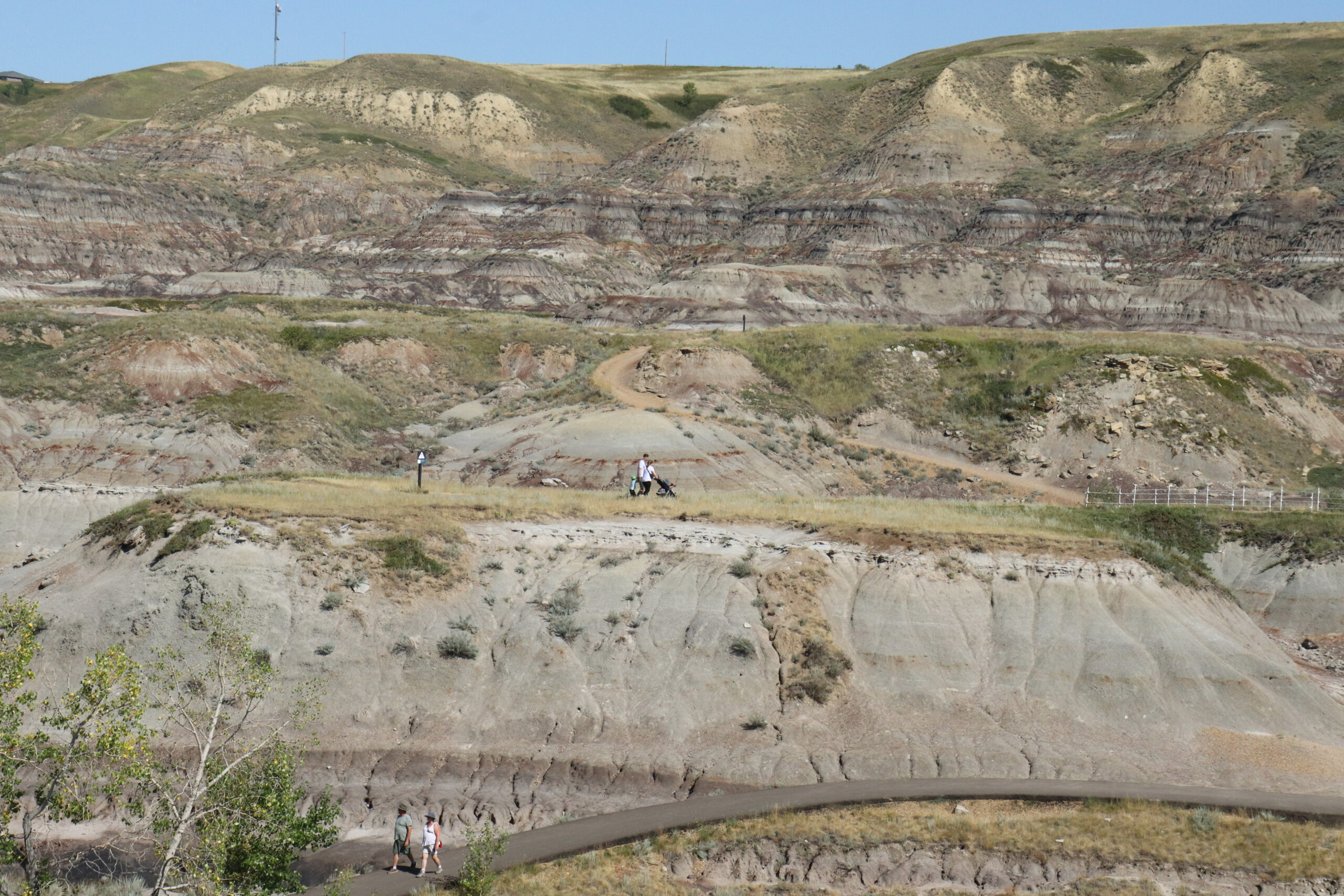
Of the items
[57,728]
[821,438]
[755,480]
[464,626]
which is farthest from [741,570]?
[821,438]

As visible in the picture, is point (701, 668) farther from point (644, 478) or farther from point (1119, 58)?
point (1119, 58)

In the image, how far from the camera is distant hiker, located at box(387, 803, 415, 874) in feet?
82.8

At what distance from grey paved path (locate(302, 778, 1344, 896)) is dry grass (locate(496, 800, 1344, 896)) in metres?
0.34

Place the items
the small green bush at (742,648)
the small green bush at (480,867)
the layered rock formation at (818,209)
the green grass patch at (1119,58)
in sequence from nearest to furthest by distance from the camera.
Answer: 1. the small green bush at (480,867)
2. the small green bush at (742,648)
3. the layered rock formation at (818,209)
4. the green grass patch at (1119,58)

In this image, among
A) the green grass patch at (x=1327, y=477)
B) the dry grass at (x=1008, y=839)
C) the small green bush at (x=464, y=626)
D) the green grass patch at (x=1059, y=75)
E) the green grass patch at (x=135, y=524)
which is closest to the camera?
the dry grass at (x=1008, y=839)

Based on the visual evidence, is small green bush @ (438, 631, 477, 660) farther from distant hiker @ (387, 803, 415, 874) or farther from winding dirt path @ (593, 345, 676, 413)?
winding dirt path @ (593, 345, 676, 413)

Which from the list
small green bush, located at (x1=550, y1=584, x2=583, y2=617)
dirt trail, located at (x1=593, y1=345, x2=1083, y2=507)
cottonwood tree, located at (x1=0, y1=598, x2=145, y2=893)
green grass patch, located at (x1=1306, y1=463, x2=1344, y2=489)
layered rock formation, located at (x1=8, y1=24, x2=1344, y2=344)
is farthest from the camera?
layered rock formation, located at (x1=8, y1=24, x2=1344, y2=344)

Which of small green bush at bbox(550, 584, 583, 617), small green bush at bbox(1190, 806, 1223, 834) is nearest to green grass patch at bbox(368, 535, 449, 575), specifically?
small green bush at bbox(550, 584, 583, 617)

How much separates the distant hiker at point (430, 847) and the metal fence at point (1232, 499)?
38195 millimetres

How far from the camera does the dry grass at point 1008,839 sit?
24.4m

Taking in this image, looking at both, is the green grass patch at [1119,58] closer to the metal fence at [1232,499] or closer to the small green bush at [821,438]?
the metal fence at [1232,499]

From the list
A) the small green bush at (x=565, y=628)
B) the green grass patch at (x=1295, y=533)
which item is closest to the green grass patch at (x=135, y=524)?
the small green bush at (x=565, y=628)

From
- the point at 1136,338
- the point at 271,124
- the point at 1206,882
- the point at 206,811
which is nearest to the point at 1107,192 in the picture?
the point at 1136,338

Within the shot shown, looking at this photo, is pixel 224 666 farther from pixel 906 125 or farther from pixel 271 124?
pixel 271 124
